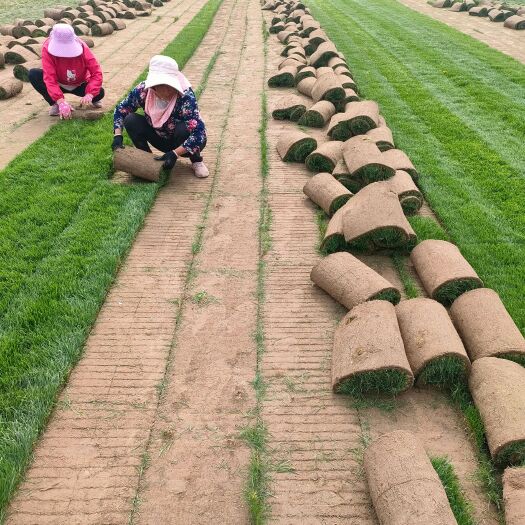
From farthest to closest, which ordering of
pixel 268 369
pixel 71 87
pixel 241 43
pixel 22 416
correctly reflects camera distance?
pixel 241 43
pixel 71 87
pixel 268 369
pixel 22 416

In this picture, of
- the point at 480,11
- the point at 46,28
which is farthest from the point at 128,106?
the point at 480,11

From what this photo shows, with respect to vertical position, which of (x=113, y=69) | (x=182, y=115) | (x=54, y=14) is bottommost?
(x=54, y=14)

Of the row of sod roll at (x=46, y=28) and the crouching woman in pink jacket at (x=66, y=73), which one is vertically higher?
the crouching woman in pink jacket at (x=66, y=73)

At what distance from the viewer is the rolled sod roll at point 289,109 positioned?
357 inches

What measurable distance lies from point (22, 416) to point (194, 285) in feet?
6.32

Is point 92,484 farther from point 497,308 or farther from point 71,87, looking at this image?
point 71,87

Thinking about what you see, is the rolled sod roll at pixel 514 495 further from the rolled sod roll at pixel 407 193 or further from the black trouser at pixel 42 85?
the black trouser at pixel 42 85

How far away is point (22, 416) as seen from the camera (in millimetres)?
3430

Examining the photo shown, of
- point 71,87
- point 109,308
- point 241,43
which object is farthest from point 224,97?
point 109,308

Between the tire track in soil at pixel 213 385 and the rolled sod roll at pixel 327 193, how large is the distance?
72cm

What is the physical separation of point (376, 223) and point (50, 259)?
3.17 meters

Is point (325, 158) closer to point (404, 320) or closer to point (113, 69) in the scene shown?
point (404, 320)

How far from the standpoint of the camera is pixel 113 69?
12.0m

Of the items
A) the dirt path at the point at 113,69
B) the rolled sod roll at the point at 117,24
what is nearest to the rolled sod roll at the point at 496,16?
the dirt path at the point at 113,69
